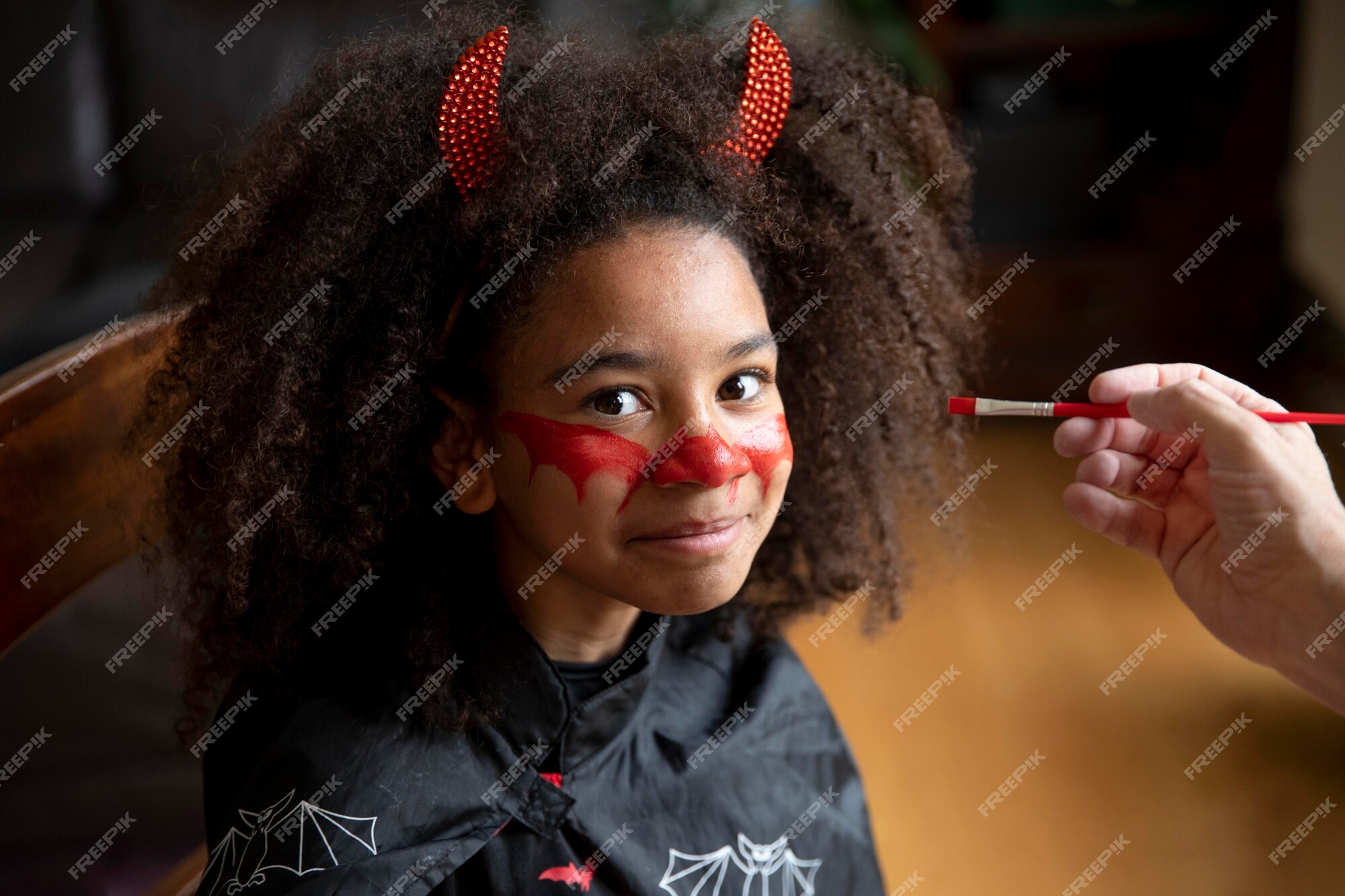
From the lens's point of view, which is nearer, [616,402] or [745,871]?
[616,402]

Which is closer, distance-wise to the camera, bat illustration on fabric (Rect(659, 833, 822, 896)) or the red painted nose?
the red painted nose

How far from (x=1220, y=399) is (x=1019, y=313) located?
244 cm

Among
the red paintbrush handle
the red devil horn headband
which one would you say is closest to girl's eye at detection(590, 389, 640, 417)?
the red devil horn headband

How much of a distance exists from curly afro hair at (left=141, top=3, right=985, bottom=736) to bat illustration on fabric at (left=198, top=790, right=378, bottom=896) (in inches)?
5.0

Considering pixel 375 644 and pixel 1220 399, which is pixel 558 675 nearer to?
pixel 375 644

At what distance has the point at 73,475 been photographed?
111cm

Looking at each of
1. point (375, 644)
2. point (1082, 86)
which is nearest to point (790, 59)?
point (375, 644)

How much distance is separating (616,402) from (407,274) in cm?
22

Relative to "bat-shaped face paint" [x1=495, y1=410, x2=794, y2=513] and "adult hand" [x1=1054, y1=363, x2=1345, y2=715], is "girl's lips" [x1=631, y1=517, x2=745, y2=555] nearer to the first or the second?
"bat-shaped face paint" [x1=495, y1=410, x2=794, y2=513]

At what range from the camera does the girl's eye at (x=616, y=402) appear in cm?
99

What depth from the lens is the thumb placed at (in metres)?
0.96

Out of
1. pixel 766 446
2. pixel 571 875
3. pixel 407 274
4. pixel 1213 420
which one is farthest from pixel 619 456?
pixel 1213 420

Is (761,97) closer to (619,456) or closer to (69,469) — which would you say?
(619,456)

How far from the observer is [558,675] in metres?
1.07
